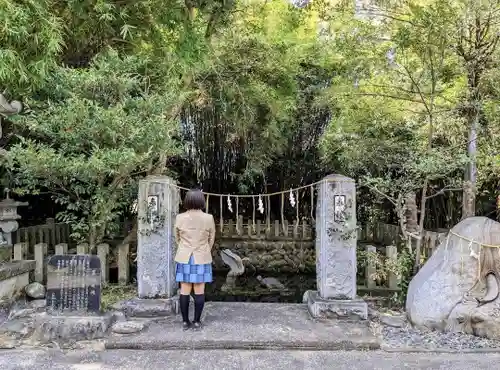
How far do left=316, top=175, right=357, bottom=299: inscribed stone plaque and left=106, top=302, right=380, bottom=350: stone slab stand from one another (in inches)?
13.7

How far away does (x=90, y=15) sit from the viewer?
489cm

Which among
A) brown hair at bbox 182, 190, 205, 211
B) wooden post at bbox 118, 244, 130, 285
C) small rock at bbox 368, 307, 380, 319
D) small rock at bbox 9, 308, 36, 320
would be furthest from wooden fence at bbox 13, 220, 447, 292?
brown hair at bbox 182, 190, 205, 211

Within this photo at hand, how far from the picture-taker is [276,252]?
26.5ft

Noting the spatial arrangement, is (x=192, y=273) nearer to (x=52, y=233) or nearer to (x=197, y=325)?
(x=197, y=325)

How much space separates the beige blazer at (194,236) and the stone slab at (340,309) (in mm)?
1205

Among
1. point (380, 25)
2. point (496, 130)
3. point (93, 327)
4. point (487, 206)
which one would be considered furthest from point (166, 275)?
point (487, 206)

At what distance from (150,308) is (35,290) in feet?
5.28

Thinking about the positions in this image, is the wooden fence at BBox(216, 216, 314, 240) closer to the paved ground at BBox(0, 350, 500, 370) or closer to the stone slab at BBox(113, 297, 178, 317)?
the stone slab at BBox(113, 297, 178, 317)

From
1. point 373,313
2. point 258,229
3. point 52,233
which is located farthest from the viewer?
point 258,229

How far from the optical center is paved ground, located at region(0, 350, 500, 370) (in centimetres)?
313

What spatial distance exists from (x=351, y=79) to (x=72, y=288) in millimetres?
4166

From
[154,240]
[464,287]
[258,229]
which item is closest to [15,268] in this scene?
[154,240]

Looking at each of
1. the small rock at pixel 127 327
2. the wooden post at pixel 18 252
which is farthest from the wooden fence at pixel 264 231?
the small rock at pixel 127 327

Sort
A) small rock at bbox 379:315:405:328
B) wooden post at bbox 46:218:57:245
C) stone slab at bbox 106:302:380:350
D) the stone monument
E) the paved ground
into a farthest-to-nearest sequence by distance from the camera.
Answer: wooden post at bbox 46:218:57:245, small rock at bbox 379:315:405:328, the stone monument, stone slab at bbox 106:302:380:350, the paved ground
